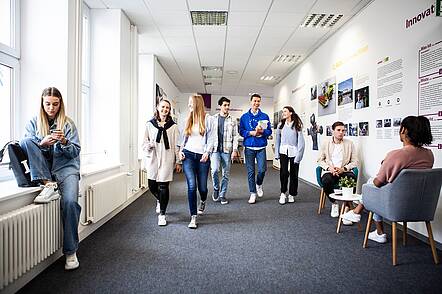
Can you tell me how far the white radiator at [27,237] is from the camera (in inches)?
77.6

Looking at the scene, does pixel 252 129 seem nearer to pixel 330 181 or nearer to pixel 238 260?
pixel 330 181

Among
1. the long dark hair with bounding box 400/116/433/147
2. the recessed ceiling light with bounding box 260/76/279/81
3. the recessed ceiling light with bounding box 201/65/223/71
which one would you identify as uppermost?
the recessed ceiling light with bounding box 260/76/279/81

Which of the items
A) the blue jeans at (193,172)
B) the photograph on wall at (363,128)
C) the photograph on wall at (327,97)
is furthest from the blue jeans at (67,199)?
the photograph on wall at (327,97)

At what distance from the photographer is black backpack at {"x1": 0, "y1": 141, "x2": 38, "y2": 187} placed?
2.31 m

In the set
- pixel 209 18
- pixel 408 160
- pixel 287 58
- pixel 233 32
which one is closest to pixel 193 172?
pixel 408 160

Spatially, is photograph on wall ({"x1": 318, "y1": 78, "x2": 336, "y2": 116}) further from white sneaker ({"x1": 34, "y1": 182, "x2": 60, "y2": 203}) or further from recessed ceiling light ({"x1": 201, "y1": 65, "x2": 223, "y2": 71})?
white sneaker ({"x1": 34, "y1": 182, "x2": 60, "y2": 203})

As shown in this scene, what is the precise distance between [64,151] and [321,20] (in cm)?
472

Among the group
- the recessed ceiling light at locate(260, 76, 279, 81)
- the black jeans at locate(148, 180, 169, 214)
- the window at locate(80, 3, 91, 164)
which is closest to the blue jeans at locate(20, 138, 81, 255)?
the black jeans at locate(148, 180, 169, 214)

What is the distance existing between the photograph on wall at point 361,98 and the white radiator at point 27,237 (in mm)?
4252

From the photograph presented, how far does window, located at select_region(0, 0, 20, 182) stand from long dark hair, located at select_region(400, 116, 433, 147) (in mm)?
3564

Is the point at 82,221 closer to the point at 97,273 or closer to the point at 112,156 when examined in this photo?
the point at 97,273

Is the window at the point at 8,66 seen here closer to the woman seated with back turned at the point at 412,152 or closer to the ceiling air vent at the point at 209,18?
the ceiling air vent at the point at 209,18

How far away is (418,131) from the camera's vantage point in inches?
104

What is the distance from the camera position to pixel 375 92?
4.46 metres
